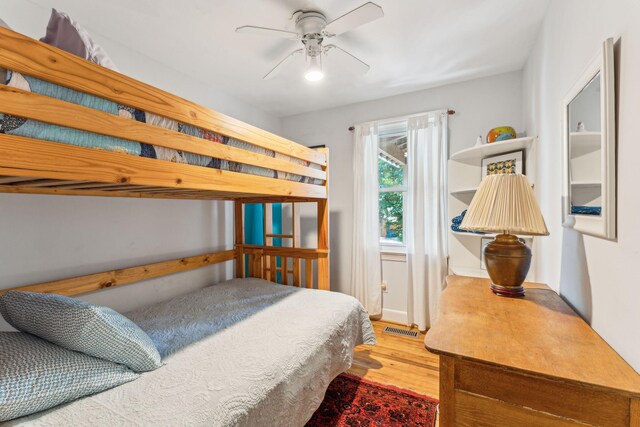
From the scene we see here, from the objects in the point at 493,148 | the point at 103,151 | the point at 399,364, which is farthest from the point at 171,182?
the point at 493,148

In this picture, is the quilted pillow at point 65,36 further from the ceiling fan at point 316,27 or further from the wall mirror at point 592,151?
the wall mirror at point 592,151

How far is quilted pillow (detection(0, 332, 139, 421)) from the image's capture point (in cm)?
82

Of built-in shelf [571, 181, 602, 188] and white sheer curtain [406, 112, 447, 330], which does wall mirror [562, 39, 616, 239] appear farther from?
white sheer curtain [406, 112, 447, 330]

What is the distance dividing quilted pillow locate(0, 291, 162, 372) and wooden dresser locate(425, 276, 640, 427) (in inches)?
42.4

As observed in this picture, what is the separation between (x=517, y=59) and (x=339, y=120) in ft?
5.65

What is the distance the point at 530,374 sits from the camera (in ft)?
2.33

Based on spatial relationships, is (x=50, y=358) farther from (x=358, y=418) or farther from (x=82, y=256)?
(x=358, y=418)

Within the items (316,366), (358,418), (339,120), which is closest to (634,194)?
(316,366)

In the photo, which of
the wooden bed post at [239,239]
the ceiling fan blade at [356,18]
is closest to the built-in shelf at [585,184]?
the ceiling fan blade at [356,18]

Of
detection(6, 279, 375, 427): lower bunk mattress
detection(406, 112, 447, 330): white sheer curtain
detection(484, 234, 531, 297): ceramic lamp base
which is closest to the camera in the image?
detection(6, 279, 375, 427): lower bunk mattress

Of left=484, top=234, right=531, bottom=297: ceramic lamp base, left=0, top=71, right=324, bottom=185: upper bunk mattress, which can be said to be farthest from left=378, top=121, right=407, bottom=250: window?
left=0, top=71, right=324, bottom=185: upper bunk mattress

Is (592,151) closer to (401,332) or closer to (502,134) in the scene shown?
(502,134)

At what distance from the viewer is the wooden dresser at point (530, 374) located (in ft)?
2.20

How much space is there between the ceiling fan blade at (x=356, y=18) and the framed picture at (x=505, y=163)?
1498 mm
